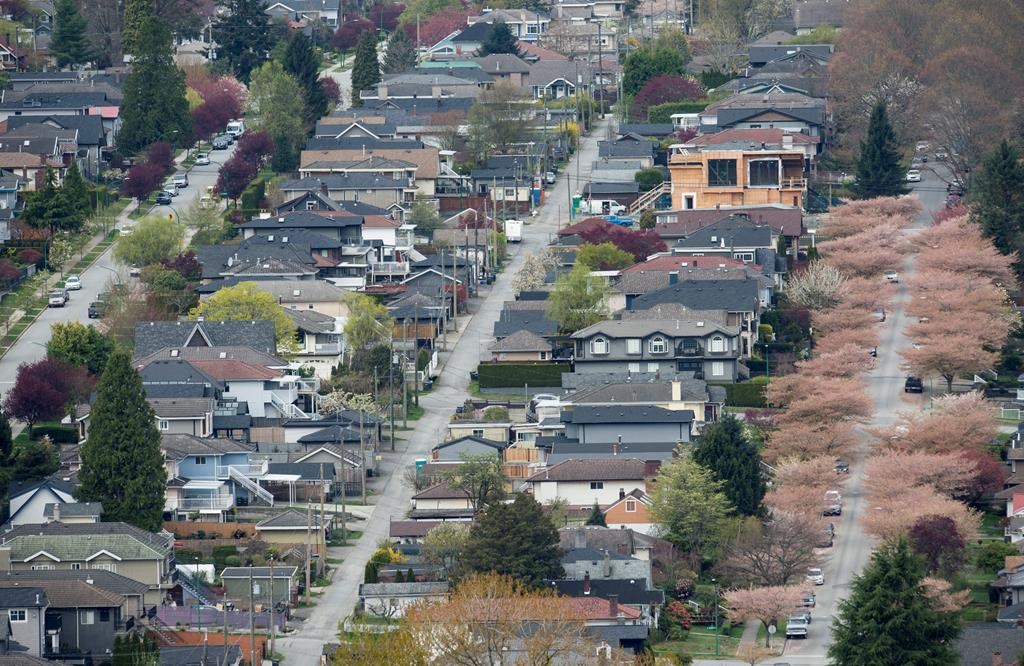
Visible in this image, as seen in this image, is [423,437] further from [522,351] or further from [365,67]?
[365,67]

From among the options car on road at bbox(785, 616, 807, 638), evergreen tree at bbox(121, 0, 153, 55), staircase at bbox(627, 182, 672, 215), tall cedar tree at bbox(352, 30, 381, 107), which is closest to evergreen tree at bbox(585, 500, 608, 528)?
car on road at bbox(785, 616, 807, 638)

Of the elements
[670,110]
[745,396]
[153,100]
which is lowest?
[745,396]

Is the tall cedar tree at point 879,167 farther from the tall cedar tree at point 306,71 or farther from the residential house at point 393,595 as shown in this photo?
the residential house at point 393,595

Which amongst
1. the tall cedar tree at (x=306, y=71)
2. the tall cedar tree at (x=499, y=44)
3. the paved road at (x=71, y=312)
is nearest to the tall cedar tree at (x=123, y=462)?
the paved road at (x=71, y=312)

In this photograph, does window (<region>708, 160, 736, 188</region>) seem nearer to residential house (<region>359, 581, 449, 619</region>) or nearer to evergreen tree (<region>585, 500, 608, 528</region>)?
evergreen tree (<region>585, 500, 608, 528</region>)

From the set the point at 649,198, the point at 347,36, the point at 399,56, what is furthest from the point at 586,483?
the point at 347,36

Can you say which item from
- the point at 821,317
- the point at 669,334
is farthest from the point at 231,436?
Result: the point at 821,317
